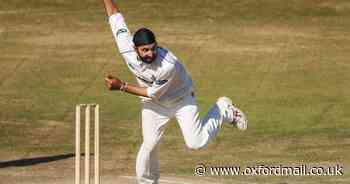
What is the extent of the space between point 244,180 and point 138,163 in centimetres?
223

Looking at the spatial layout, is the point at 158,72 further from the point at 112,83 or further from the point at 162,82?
the point at 112,83

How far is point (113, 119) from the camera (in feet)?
59.3

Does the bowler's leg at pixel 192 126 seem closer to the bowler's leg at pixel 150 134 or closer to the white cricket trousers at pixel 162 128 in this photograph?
the white cricket trousers at pixel 162 128

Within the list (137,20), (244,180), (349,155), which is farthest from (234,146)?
(137,20)

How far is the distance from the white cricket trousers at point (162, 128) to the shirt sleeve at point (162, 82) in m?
0.33

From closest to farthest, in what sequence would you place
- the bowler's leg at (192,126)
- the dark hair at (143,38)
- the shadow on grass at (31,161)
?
the dark hair at (143,38) < the bowler's leg at (192,126) < the shadow on grass at (31,161)

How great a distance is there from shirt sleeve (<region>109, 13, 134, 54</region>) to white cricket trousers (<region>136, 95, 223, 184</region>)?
0.64m

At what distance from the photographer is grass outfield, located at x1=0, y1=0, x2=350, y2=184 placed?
52.3ft

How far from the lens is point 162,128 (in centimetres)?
1152

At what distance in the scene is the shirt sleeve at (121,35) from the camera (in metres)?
11.2

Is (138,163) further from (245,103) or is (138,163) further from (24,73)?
(24,73)

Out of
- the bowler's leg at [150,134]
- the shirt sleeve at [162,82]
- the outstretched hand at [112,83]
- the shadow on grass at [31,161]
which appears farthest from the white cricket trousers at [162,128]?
the shadow on grass at [31,161]

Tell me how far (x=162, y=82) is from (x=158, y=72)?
117 mm

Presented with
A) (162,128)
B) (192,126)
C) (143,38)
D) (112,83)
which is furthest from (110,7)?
(192,126)
